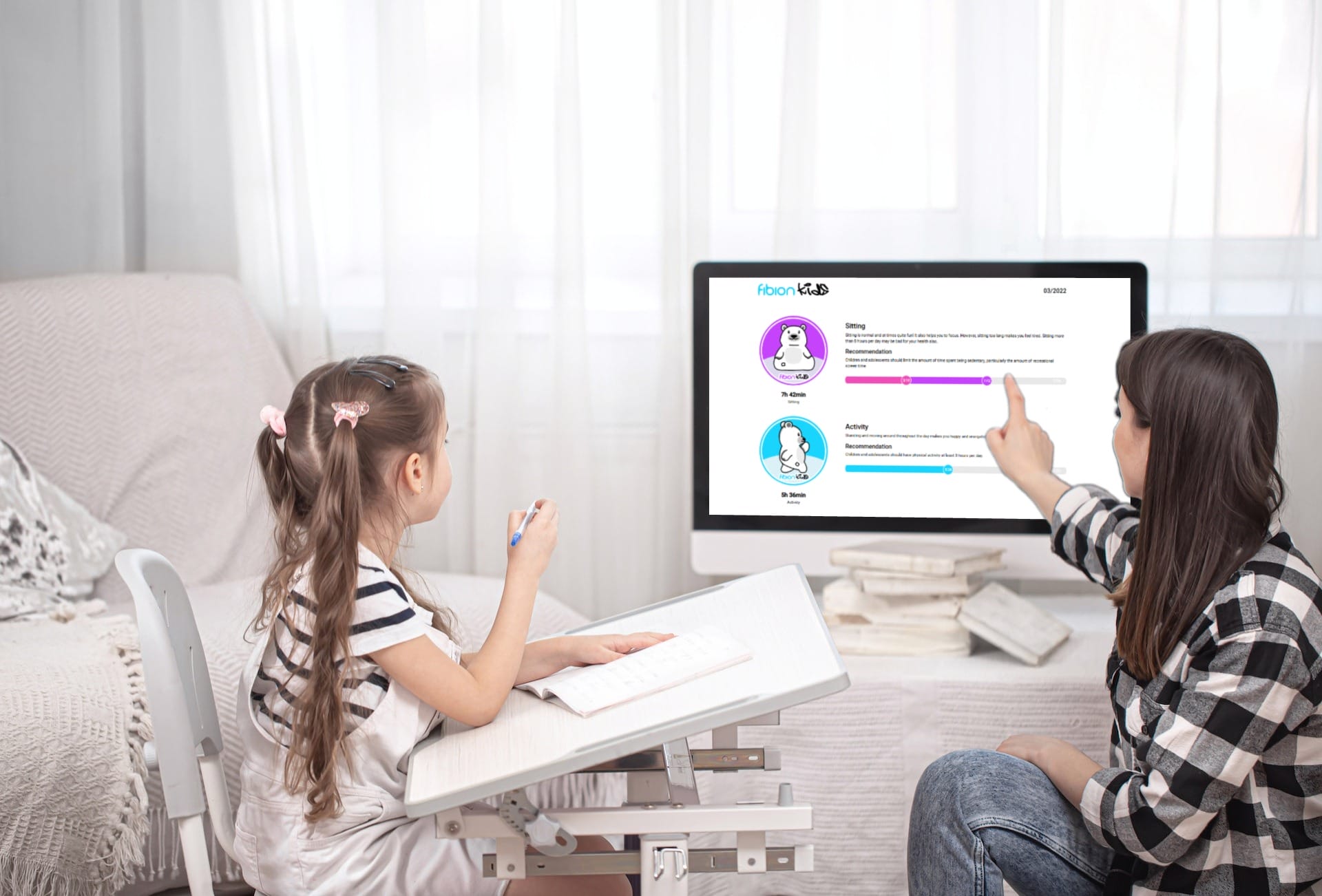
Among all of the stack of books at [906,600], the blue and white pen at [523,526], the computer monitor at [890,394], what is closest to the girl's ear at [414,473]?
the blue and white pen at [523,526]

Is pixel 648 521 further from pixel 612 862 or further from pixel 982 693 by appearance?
pixel 612 862

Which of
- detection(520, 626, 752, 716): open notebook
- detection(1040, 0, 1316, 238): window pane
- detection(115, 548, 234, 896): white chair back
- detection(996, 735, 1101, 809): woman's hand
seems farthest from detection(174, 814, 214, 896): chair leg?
detection(1040, 0, 1316, 238): window pane

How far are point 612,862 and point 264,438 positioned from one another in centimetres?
52

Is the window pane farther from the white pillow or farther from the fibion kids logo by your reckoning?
the white pillow

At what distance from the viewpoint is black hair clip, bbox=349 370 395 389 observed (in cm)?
104

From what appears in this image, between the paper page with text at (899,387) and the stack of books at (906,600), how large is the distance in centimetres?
8

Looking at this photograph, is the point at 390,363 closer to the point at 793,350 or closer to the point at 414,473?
the point at 414,473

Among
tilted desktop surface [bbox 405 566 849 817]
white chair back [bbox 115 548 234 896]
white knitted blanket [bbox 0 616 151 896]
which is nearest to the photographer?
tilted desktop surface [bbox 405 566 849 817]

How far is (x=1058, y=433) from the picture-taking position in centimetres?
150

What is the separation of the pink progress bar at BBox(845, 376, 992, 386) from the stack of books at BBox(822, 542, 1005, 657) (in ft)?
0.75

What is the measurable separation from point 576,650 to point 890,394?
2.11ft

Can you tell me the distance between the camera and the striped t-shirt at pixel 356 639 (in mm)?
974

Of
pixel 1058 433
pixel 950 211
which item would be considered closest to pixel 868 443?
pixel 1058 433

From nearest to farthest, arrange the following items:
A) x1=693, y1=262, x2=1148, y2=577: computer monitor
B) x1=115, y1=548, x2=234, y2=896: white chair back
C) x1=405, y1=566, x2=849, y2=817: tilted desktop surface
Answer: x1=405, y1=566, x2=849, y2=817: tilted desktop surface → x1=115, y1=548, x2=234, y2=896: white chair back → x1=693, y1=262, x2=1148, y2=577: computer monitor
